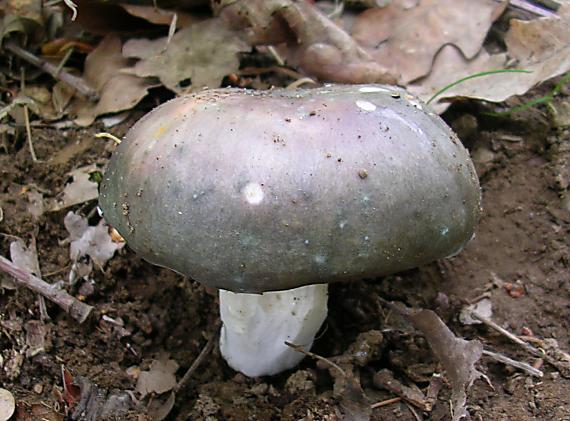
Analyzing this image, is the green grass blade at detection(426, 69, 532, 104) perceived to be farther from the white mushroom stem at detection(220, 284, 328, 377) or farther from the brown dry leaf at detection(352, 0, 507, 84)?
the white mushroom stem at detection(220, 284, 328, 377)

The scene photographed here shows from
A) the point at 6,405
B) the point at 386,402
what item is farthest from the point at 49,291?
the point at 386,402

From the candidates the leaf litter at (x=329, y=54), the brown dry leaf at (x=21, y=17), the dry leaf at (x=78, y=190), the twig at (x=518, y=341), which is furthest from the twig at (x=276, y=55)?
the twig at (x=518, y=341)

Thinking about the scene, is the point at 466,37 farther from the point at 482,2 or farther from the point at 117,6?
the point at 117,6

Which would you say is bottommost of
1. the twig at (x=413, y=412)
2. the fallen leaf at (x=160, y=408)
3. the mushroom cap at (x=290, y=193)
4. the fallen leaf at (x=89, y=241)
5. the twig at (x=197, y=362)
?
the twig at (x=197, y=362)

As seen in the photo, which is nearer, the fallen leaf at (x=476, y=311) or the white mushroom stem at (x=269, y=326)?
the white mushroom stem at (x=269, y=326)

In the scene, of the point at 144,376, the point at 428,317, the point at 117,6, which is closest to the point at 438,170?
the point at 428,317

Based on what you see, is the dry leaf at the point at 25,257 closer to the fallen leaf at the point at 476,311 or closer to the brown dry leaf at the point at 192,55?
the brown dry leaf at the point at 192,55
